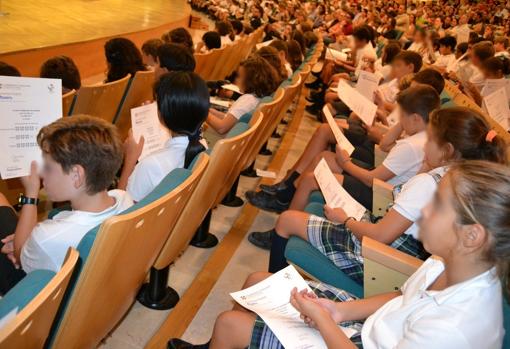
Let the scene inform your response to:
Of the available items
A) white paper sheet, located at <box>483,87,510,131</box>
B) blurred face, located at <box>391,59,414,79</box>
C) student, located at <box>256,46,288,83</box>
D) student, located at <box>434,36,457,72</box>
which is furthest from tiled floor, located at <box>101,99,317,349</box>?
student, located at <box>434,36,457,72</box>

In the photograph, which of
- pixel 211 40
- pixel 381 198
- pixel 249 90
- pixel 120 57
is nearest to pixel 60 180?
pixel 381 198

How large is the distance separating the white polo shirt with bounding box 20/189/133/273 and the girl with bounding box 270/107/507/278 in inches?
37.9

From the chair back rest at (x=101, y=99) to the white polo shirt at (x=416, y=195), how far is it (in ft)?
5.46

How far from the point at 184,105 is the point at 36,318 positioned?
4.47 feet

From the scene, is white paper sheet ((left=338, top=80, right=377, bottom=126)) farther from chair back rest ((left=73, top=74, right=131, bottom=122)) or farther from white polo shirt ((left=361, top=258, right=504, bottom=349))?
white polo shirt ((left=361, top=258, right=504, bottom=349))

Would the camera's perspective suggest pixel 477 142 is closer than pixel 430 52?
Yes

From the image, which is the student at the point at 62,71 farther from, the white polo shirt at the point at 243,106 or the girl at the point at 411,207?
the girl at the point at 411,207

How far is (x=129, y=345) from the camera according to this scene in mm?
1870

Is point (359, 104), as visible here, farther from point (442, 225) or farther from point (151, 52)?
point (442, 225)

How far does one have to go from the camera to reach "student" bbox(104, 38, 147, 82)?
3.35m

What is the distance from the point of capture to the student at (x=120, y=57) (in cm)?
335

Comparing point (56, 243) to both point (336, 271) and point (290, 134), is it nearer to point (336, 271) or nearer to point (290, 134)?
point (336, 271)

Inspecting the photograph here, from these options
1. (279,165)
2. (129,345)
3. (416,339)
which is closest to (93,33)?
(279,165)

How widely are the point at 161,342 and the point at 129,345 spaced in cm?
12
